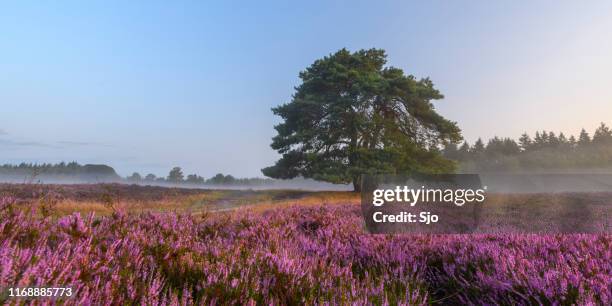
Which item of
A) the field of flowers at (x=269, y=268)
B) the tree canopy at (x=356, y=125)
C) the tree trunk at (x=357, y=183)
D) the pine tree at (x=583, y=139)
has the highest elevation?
the pine tree at (x=583, y=139)

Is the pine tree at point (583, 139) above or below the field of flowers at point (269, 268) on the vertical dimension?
above

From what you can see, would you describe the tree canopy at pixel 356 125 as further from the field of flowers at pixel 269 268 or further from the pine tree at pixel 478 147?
the pine tree at pixel 478 147

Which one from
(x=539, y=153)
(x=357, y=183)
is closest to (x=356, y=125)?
(x=357, y=183)

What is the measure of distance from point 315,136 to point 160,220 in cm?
1825

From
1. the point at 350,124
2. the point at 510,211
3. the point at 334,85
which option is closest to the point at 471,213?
the point at 510,211

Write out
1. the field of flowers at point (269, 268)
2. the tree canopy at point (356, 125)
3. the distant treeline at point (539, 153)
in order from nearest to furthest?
the field of flowers at point (269, 268), the tree canopy at point (356, 125), the distant treeline at point (539, 153)

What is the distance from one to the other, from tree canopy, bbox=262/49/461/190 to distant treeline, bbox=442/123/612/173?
4455 centimetres

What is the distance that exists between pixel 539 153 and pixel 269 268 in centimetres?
7843

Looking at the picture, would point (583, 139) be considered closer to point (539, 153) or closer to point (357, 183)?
point (539, 153)

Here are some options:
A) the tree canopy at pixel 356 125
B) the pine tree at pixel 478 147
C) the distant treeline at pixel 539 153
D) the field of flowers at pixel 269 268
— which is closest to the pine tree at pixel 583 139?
the distant treeline at pixel 539 153

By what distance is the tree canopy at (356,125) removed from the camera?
2161 centimetres

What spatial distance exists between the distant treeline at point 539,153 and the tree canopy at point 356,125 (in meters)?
44.5

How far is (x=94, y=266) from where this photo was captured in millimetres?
1855

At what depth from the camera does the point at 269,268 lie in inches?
99.7
